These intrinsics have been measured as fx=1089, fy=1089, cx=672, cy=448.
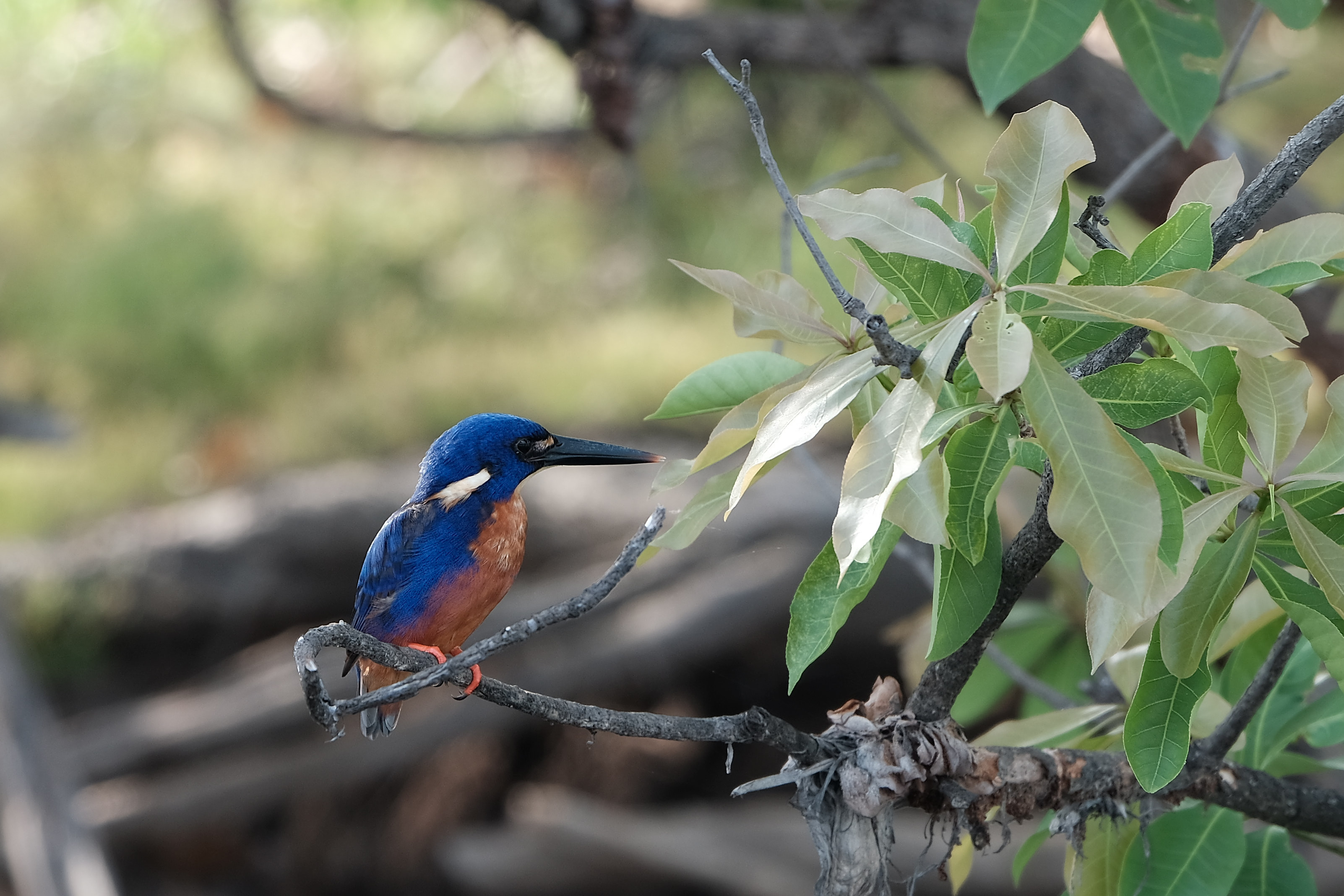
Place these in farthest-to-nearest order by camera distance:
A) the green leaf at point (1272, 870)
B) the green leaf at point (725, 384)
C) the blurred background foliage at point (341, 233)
→ 1. the blurred background foliage at point (341, 233)
2. the green leaf at point (1272, 870)
3. the green leaf at point (725, 384)

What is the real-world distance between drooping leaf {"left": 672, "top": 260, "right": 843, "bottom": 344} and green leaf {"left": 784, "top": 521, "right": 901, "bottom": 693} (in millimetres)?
112

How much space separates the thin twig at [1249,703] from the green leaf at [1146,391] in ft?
0.71

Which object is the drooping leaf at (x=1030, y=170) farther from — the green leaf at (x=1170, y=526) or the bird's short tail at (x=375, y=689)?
the bird's short tail at (x=375, y=689)

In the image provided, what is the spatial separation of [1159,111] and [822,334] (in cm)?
48

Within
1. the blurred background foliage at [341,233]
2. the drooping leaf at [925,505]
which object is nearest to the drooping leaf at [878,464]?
the drooping leaf at [925,505]

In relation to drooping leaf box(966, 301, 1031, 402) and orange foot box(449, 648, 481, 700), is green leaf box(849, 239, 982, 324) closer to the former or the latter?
drooping leaf box(966, 301, 1031, 402)

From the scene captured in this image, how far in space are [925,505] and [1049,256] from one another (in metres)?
0.15

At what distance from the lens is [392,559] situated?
2.21 feet

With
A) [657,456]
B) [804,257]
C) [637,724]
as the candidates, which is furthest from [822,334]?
[804,257]

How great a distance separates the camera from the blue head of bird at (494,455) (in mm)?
658

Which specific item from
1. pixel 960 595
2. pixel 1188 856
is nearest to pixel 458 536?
pixel 960 595

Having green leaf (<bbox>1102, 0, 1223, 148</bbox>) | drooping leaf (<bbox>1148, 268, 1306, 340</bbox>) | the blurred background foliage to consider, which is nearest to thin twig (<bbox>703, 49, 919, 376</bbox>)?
drooping leaf (<bbox>1148, 268, 1306, 340</bbox>)

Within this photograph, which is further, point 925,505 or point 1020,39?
point 1020,39

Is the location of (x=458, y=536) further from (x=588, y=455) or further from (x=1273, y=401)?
(x=1273, y=401)
